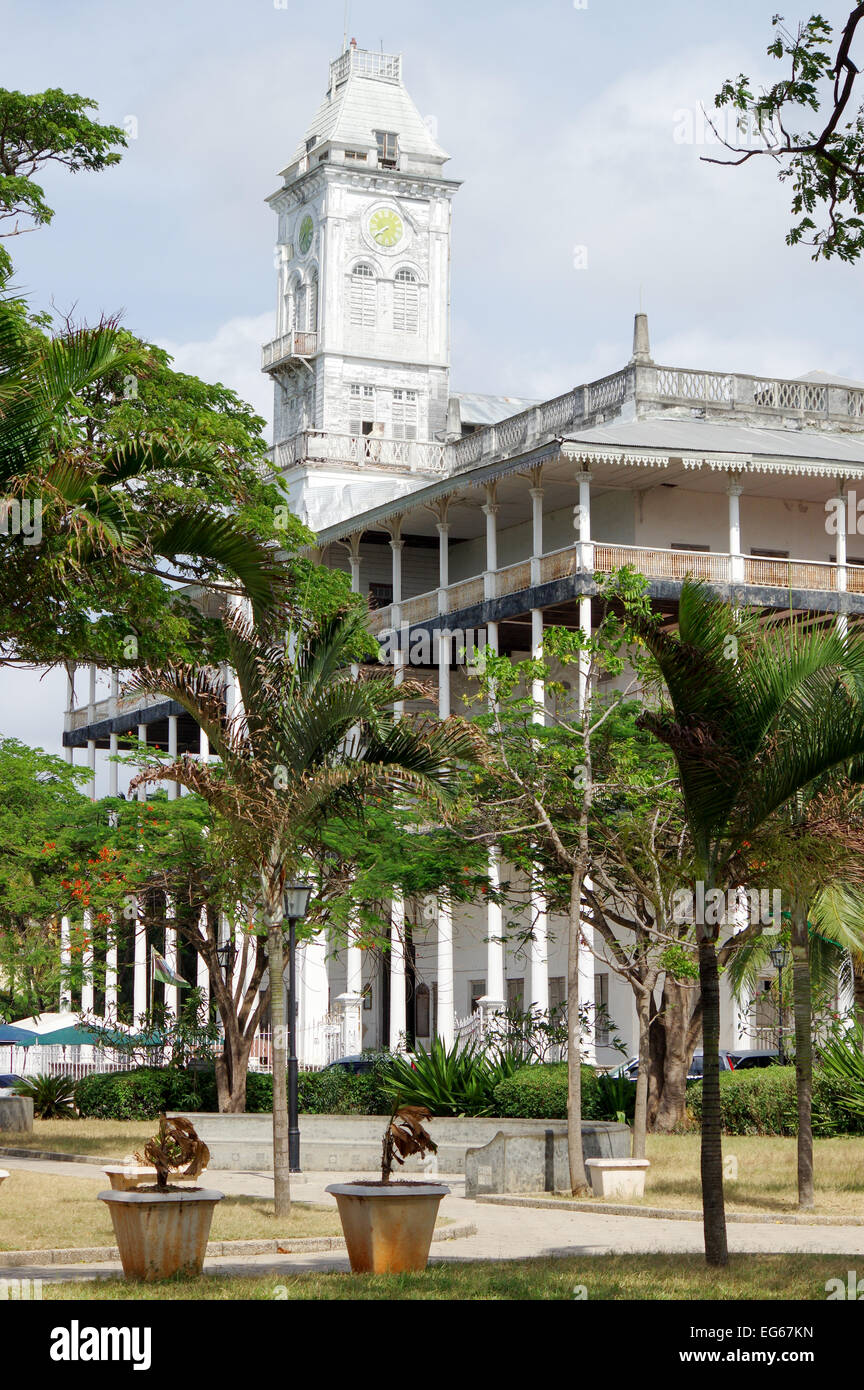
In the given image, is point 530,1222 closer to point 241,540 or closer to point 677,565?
point 241,540

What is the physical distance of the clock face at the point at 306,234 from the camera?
184 ft

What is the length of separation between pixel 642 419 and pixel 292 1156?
21746 millimetres

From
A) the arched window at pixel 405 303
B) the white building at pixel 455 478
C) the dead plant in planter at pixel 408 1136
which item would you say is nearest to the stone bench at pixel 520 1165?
the white building at pixel 455 478

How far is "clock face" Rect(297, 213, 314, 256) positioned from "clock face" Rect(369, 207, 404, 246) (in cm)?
180

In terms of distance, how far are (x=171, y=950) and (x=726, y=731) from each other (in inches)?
989

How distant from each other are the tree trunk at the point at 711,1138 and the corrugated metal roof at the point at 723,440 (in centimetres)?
2168

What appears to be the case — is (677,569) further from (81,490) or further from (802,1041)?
(81,490)

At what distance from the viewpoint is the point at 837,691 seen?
1248cm

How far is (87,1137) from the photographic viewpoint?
85.6ft

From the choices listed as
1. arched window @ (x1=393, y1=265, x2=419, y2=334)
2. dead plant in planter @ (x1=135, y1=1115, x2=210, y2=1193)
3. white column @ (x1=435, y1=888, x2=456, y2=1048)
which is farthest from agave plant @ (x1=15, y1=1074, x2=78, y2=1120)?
arched window @ (x1=393, y1=265, x2=419, y2=334)

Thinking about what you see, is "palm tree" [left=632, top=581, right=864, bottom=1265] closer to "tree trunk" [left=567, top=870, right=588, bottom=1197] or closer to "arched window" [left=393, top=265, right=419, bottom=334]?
"tree trunk" [left=567, top=870, right=588, bottom=1197]

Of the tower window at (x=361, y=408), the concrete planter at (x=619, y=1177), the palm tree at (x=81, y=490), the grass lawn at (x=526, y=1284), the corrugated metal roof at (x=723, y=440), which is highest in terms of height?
the tower window at (x=361, y=408)

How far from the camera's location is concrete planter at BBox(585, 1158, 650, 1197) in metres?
18.9

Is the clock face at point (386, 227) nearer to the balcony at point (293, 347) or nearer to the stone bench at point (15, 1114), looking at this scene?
the balcony at point (293, 347)
